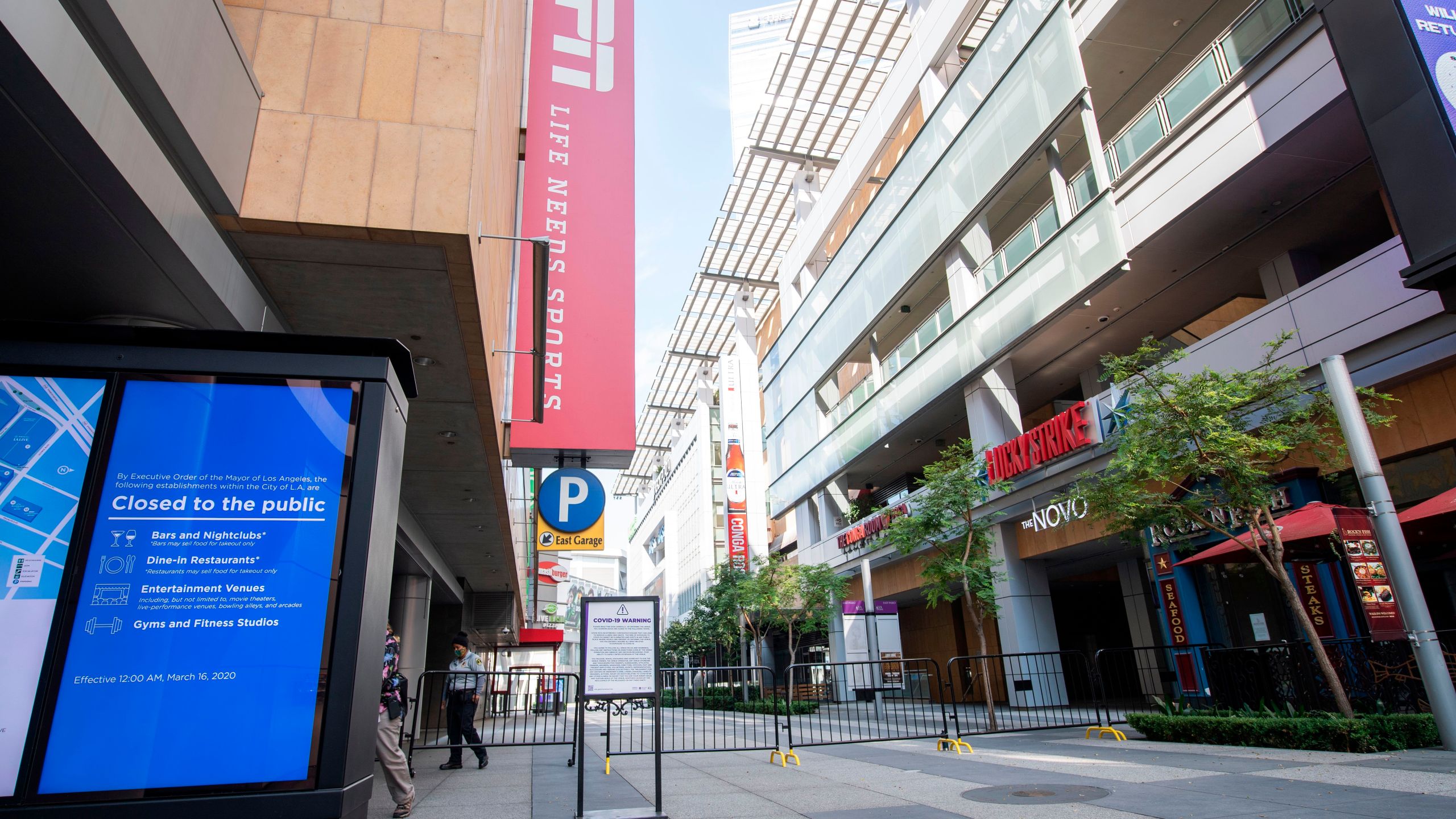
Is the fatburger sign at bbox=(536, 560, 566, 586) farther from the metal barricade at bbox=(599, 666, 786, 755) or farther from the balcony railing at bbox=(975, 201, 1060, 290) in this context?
the balcony railing at bbox=(975, 201, 1060, 290)

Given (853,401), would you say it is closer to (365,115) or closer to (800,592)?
(800,592)

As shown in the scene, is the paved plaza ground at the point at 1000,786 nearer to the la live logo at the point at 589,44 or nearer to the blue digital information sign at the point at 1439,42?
the blue digital information sign at the point at 1439,42

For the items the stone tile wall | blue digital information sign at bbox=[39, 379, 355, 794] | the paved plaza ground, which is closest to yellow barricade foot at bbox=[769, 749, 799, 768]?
the paved plaza ground

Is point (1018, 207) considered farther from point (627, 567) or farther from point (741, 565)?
point (627, 567)

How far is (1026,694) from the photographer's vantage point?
1897 cm

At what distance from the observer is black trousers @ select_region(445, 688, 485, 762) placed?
33.6ft

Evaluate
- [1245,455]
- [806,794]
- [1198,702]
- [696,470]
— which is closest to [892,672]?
[1198,702]

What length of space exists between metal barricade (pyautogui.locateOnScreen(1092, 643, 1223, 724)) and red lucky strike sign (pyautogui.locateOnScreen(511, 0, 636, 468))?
26.1 feet

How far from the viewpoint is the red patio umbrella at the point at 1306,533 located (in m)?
9.81

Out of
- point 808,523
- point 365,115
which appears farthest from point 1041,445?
point 808,523

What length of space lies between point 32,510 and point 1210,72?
17.4m

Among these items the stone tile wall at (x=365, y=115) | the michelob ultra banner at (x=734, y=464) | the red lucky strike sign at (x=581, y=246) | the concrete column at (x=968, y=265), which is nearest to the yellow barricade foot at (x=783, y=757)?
the red lucky strike sign at (x=581, y=246)

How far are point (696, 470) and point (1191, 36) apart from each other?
53.7m

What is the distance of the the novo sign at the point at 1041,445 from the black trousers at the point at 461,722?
12443 millimetres
